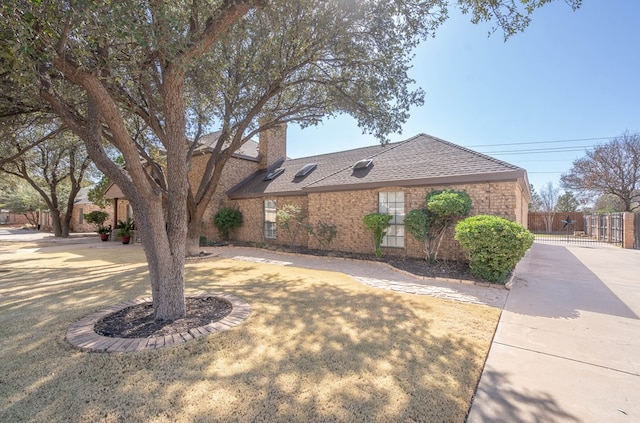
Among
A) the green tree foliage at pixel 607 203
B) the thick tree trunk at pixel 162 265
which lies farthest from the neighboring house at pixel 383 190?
the green tree foliage at pixel 607 203

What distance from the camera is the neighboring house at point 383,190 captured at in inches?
316

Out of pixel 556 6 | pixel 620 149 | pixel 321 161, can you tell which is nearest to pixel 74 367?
pixel 556 6

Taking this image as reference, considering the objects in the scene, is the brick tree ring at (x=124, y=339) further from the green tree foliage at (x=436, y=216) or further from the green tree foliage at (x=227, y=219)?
the green tree foliage at (x=227, y=219)

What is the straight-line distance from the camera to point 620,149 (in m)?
23.5

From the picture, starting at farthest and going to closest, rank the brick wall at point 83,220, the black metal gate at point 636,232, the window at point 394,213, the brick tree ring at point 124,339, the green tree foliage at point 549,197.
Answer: the green tree foliage at point 549,197 → the brick wall at point 83,220 → the black metal gate at point 636,232 → the window at point 394,213 → the brick tree ring at point 124,339

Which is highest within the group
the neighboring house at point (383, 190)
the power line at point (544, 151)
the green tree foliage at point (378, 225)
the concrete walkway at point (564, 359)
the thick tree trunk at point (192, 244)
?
the power line at point (544, 151)

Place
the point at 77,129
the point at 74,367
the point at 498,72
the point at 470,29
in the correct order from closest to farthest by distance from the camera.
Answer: the point at 74,367 < the point at 77,129 < the point at 470,29 < the point at 498,72

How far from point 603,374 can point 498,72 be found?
11447mm

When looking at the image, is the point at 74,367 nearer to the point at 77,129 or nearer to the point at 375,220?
the point at 77,129

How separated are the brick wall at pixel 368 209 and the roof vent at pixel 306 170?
156 centimetres

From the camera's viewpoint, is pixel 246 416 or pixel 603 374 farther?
pixel 603 374

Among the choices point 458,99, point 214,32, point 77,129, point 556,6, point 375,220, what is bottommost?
point 375,220

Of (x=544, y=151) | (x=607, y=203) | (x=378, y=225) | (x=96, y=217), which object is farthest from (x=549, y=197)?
(x=96, y=217)

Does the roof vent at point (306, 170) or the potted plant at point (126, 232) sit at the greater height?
the roof vent at point (306, 170)
